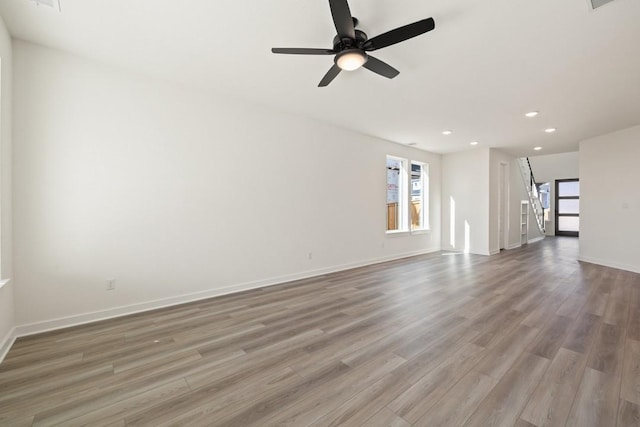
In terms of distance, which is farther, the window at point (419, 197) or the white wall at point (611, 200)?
the window at point (419, 197)

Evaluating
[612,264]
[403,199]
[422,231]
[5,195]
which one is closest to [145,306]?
[5,195]

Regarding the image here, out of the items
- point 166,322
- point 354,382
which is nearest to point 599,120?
point 354,382

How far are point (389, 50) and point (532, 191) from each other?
10.1m

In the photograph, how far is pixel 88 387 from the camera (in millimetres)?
1770

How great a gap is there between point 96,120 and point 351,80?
284 cm

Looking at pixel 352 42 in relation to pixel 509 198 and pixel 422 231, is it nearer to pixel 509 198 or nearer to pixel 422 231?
pixel 422 231

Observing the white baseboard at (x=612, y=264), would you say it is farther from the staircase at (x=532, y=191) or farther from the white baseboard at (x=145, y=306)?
the white baseboard at (x=145, y=306)

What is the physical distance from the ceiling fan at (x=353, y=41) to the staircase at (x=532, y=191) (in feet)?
27.1

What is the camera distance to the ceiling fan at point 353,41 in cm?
182

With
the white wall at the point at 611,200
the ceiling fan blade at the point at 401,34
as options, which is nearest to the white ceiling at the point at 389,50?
the ceiling fan blade at the point at 401,34

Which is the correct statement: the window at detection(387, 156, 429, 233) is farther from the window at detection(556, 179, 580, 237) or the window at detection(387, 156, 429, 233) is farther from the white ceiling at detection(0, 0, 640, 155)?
the window at detection(556, 179, 580, 237)

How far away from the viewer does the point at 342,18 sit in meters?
1.85

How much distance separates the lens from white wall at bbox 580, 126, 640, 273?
4.98 meters

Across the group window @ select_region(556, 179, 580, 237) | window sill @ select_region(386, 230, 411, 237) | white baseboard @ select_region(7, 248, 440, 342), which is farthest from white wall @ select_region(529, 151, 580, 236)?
white baseboard @ select_region(7, 248, 440, 342)
